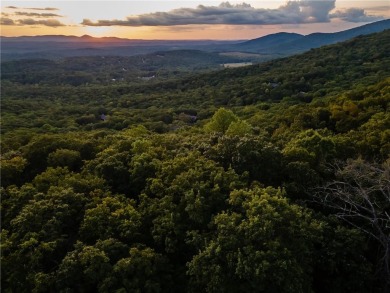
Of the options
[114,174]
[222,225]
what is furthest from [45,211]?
[222,225]

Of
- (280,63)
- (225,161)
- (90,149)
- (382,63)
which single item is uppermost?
(225,161)

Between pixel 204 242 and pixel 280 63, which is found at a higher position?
pixel 204 242

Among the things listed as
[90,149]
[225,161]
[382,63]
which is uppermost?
[225,161]

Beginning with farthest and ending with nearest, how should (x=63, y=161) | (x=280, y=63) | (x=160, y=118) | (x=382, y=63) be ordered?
(x=280, y=63) → (x=382, y=63) → (x=160, y=118) → (x=63, y=161)

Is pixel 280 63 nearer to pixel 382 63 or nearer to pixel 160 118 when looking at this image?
pixel 382 63

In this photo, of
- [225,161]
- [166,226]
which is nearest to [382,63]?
[225,161]

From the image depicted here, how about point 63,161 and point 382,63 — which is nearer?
point 63,161

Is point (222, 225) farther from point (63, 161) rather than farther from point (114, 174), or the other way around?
point (63, 161)

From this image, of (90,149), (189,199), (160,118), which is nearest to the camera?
(189,199)

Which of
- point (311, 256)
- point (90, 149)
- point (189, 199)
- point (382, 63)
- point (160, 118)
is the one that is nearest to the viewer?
point (311, 256)
